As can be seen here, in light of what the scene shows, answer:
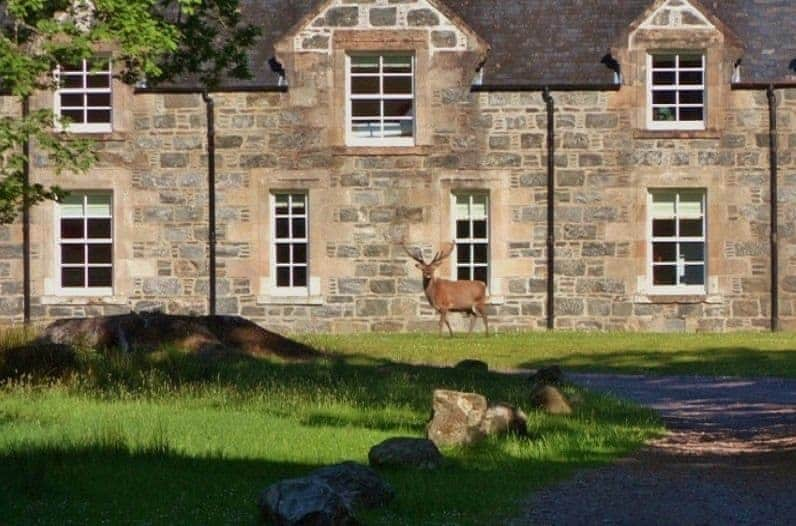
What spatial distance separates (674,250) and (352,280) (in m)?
6.15

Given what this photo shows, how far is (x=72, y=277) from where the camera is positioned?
34156mm

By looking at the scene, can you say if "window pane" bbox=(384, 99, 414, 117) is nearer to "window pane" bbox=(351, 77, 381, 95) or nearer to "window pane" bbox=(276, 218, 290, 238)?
"window pane" bbox=(351, 77, 381, 95)

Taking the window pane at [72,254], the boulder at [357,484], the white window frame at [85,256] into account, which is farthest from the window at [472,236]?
the boulder at [357,484]

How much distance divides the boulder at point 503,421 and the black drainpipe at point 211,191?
59.2ft

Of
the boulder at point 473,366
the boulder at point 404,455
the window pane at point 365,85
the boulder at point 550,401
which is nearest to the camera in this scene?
the boulder at point 404,455

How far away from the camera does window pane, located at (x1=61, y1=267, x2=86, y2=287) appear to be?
112 feet

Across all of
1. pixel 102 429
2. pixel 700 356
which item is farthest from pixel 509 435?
pixel 700 356

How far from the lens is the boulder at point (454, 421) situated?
15.2m

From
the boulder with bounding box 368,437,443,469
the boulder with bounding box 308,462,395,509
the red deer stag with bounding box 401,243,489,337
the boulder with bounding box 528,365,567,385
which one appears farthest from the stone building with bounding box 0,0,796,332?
the boulder with bounding box 308,462,395,509

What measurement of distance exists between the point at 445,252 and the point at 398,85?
3477mm

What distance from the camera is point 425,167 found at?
110ft

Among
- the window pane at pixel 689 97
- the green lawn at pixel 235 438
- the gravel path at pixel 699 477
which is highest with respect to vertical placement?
the window pane at pixel 689 97

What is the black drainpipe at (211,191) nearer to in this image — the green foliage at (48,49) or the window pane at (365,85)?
the window pane at (365,85)

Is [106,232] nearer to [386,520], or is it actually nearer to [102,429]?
[102,429]
